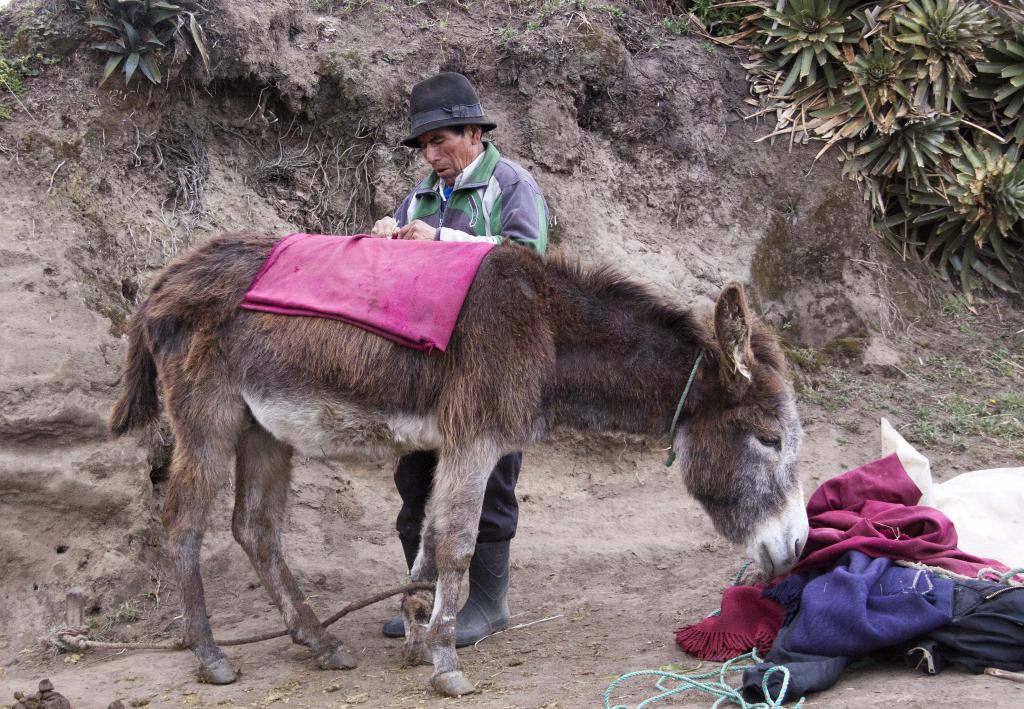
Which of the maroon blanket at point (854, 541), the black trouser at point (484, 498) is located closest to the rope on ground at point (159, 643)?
the black trouser at point (484, 498)

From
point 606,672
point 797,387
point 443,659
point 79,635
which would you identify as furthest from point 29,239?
point 797,387

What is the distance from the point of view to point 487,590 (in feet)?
14.8

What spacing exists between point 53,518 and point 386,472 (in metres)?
1.97

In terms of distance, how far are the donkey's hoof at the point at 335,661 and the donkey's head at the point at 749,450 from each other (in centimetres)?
170

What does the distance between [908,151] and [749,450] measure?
422 centimetres

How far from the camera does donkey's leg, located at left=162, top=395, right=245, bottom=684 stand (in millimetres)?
4035

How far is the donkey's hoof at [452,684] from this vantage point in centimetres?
357

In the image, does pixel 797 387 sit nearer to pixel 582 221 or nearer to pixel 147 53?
pixel 582 221

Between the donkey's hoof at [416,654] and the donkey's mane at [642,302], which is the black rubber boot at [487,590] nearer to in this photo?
the donkey's hoof at [416,654]

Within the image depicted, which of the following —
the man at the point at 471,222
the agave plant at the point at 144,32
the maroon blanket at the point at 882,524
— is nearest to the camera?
the maroon blanket at the point at 882,524

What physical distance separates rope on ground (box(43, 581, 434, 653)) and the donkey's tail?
95 centimetres

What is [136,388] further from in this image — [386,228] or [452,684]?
[452,684]

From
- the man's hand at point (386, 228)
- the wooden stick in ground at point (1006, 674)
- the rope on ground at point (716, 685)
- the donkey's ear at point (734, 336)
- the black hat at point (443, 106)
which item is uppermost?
the black hat at point (443, 106)

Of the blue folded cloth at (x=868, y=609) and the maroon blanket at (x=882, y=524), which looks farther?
the maroon blanket at (x=882, y=524)
